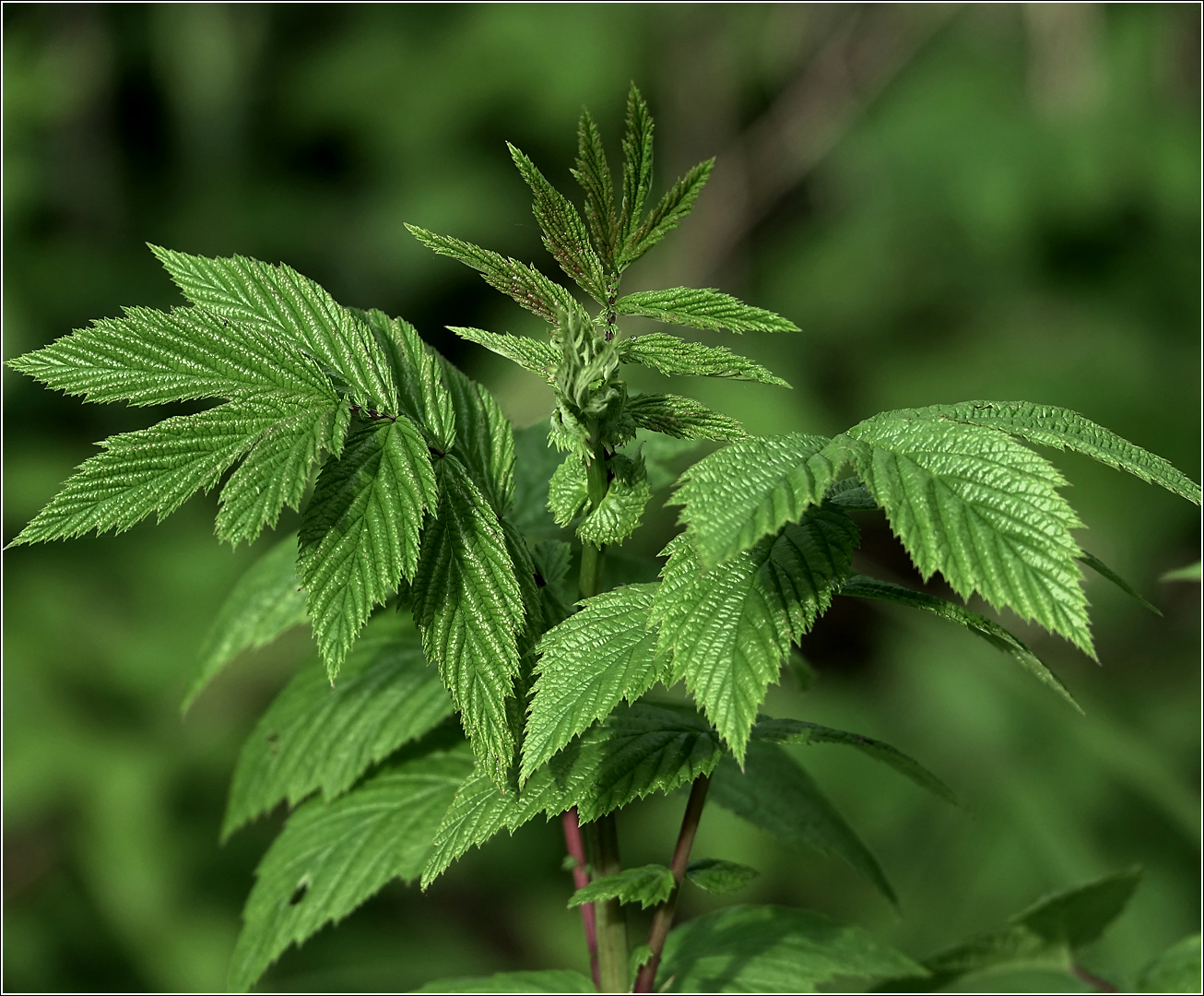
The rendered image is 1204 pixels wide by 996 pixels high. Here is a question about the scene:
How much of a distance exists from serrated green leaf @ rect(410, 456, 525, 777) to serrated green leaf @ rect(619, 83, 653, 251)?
270 millimetres

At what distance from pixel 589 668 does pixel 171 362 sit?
1.44ft

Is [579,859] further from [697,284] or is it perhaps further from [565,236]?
[697,284]

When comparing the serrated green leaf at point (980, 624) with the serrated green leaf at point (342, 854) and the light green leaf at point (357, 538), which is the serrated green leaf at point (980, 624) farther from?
the serrated green leaf at point (342, 854)

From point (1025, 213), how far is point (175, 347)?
491cm

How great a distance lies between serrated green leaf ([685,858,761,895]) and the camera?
1.02 meters

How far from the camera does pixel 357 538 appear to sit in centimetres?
89

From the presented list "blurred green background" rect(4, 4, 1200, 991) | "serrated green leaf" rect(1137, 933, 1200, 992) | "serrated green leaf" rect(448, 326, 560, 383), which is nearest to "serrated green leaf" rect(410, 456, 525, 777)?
"serrated green leaf" rect(448, 326, 560, 383)

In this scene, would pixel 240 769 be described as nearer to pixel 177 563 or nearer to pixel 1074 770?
pixel 177 563

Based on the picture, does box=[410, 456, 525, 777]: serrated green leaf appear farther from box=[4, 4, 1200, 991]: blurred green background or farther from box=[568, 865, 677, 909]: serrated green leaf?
box=[4, 4, 1200, 991]: blurred green background

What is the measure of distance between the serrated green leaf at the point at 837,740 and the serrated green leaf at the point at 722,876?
0.40ft

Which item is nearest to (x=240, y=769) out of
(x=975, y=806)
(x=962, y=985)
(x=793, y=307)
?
(x=962, y=985)

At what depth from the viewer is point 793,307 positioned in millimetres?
5352

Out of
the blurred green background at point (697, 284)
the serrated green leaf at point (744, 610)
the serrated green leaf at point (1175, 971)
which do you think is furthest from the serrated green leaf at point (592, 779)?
the blurred green background at point (697, 284)

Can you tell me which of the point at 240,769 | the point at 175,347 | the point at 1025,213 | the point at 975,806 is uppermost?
the point at 1025,213
